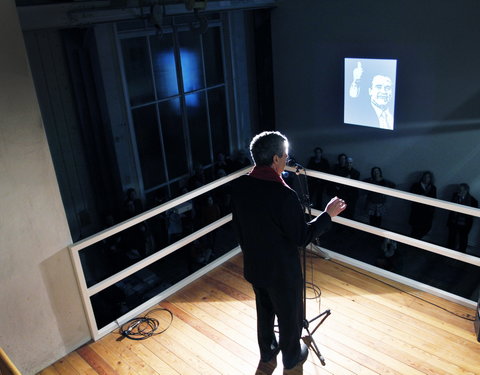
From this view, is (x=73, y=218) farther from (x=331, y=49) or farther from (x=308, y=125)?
(x=331, y=49)

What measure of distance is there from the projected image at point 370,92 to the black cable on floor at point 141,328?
4.90 metres

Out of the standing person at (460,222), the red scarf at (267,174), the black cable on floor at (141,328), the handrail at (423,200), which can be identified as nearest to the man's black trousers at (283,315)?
the red scarf at (267,174)

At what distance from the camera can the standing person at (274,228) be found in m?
2.35

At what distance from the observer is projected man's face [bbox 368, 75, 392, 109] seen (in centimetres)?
682

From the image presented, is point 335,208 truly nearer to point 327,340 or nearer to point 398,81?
point 327,340

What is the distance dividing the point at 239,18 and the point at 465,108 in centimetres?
416

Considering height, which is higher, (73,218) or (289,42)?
(289,42)

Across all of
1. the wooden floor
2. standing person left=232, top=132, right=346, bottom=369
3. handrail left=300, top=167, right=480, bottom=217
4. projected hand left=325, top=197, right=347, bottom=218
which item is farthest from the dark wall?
standing person left=232, top=132, right=346, bottom=369

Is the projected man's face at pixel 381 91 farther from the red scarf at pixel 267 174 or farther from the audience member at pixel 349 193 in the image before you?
the red scarf at pixel 267 174

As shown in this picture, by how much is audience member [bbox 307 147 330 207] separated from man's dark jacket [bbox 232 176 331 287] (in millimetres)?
5050

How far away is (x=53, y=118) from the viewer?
245 inches

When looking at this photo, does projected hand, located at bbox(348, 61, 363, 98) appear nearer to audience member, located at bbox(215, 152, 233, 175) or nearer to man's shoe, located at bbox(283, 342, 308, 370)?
audience member, located at bbox(215, 152, 233, 175)

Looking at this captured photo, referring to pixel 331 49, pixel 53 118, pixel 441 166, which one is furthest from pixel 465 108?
pixel 53 118

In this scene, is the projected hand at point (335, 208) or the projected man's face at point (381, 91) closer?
the projected hand at point (335, 208)
